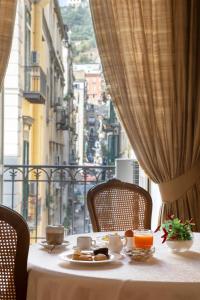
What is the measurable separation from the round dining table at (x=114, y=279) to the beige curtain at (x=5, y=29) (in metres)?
1.60

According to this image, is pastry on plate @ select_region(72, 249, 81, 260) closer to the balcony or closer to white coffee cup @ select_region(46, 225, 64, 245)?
white coffee cup @ select_region(46, 225, 64, 245)

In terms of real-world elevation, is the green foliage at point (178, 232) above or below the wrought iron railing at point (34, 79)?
below

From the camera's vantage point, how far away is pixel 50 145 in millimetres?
4828

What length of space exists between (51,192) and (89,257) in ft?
9.33

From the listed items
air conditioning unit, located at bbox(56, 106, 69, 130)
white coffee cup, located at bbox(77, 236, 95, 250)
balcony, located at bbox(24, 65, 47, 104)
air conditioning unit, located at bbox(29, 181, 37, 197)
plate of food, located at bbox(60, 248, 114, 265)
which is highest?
balcony, located at bbox(24, 65, 47, 104)

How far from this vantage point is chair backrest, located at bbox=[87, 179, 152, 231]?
2939 millimetres

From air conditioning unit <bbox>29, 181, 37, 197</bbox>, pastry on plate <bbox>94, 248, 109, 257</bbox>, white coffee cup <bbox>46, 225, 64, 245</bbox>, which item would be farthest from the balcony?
pastry on plate <bbox>94, 248, 109, 257</bbox>

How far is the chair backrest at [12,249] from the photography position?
1853 mm

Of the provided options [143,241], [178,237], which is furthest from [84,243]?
[178,237]

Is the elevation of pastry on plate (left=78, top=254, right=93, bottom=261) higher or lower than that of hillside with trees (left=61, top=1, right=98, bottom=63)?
lower

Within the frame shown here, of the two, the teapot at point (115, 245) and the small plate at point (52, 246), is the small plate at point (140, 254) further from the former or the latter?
the small plate at point (52, 246)

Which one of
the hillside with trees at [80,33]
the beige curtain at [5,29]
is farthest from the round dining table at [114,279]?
the hillside with trees at [80,33]

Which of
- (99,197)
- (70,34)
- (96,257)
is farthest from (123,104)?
(96,257)

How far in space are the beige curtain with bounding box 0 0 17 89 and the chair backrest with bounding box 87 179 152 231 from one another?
1.03 metres
